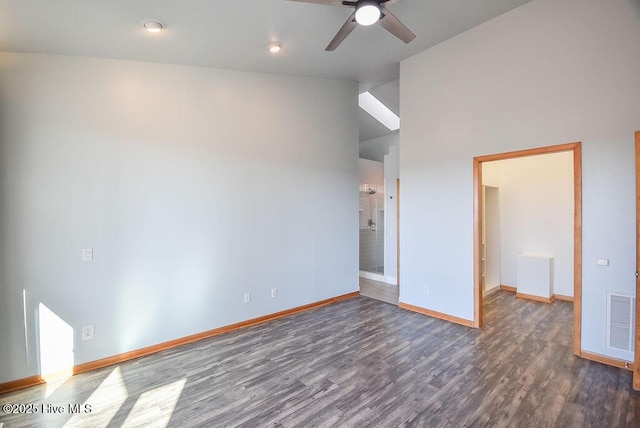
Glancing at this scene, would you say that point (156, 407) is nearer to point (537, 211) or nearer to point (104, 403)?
point (104, 403)

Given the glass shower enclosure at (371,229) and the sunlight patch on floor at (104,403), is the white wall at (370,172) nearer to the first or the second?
the glass shower enclosure at (371,229)

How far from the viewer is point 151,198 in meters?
3.24

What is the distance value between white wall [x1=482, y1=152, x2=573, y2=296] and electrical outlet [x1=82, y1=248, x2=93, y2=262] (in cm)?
585

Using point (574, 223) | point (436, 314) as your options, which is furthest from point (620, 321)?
point (436, 314)

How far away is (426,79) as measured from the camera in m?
4.18

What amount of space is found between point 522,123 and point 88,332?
5269 mm

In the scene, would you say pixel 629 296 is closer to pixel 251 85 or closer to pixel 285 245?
pixel 285 245

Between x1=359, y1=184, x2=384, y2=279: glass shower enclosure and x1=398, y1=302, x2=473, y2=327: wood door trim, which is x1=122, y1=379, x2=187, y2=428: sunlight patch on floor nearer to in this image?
x1=398, y1=302, x2=473, y2=327: wood door trim

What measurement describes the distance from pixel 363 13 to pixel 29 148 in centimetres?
322

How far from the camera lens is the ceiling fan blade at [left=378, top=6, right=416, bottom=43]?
2.22 m

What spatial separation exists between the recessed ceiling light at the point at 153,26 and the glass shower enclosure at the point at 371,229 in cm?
500

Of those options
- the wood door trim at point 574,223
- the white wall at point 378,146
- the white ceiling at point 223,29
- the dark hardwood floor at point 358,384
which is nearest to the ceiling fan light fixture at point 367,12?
the white ceiling at point 223,29

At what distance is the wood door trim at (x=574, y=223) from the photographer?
295cm

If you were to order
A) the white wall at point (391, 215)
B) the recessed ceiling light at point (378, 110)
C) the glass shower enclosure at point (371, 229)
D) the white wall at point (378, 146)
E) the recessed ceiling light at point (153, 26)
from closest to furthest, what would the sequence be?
the recessed ceiling light at point (153, 26)
the white wall at point (391, 215)
the recessed ceiling light at point (378, 110)
the glass shower enclosure at point (371, 229)
the white wall at point (378, 146)
